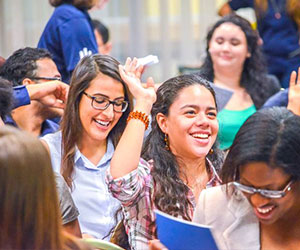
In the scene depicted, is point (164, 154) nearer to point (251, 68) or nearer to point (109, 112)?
point (109, 112)

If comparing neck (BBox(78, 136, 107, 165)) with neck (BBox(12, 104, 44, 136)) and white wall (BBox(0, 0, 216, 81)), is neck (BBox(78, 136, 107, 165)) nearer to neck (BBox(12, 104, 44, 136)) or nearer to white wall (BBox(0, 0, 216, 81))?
neck (BBox(12, 104, 44, 136))

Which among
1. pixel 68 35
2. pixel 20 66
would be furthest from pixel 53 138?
pixel 68 35

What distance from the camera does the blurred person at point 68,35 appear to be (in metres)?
3.76

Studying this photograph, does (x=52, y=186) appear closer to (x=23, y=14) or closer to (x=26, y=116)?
(x=26, y=116)

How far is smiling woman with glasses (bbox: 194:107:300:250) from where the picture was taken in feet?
6.29

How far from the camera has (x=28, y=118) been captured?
11.2ft

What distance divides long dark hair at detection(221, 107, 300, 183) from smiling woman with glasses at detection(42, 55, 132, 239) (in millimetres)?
923

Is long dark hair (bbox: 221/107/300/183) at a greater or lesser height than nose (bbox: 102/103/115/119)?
greater

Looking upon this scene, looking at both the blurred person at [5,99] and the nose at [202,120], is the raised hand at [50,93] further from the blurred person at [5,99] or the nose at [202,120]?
the nose at [202,120]

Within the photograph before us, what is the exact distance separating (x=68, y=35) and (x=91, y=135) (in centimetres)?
104

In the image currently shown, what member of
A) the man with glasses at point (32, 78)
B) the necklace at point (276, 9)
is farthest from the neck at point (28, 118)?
the necklace at point (276, 9)

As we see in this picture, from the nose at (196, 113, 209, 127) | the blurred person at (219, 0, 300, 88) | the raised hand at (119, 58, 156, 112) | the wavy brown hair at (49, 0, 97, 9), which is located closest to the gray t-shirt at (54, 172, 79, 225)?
the raised hand at (119, 58, 156, 112)

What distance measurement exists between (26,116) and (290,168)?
69.0 inches

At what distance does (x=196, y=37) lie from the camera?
20.8 ft
